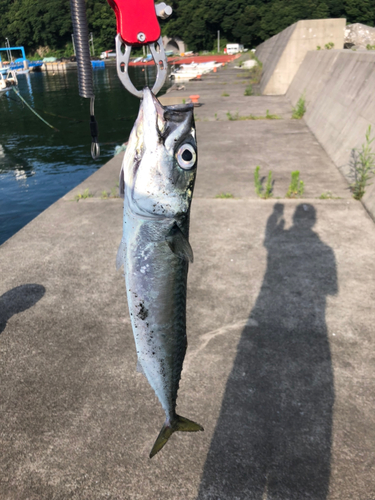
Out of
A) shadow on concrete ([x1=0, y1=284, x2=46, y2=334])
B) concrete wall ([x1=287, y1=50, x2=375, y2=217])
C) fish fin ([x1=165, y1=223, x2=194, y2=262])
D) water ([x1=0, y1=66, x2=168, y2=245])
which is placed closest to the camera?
fish fin ([x1=165, y1=223, x2=194, y2=262])

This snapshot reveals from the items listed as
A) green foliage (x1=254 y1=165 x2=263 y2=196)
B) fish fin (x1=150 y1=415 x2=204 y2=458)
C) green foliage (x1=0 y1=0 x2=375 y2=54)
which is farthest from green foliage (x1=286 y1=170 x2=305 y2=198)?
green foliage (x1=0 y1=0 x2=375 y2=54)

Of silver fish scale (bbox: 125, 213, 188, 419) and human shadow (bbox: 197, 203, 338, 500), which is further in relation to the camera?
human shadow (bbox: 197, 203, 338, 500)

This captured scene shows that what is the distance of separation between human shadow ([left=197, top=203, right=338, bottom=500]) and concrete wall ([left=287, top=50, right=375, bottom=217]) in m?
3.39

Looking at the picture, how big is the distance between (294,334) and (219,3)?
120431mm

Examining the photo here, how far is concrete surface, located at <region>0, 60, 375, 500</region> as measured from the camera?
9.87ft

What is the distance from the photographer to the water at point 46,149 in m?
15.4

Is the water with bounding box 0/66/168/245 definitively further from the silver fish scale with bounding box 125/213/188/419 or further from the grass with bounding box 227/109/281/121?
the silver fish scale with bounding box 125/213/188/419

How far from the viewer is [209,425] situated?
341 cm

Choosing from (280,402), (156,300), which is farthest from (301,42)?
(156,300)

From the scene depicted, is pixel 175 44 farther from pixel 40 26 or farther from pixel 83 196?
pixel 83 196

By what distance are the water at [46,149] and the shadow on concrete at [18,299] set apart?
784 centimetres

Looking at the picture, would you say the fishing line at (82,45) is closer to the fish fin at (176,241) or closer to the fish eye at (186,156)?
the fish eye at (186,156)

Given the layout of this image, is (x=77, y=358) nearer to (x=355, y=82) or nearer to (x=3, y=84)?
(x=355, y=82)

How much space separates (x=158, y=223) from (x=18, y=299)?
4207 millimetres
